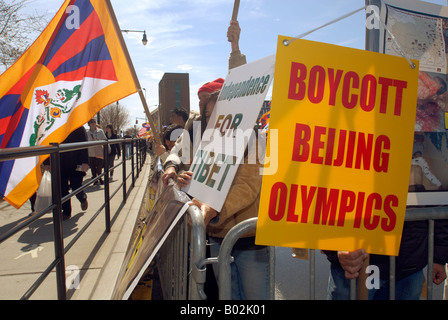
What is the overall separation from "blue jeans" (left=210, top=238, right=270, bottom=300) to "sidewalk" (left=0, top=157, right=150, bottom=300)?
4.85ft

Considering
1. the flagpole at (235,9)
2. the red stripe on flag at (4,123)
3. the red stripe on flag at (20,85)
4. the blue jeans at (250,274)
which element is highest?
the flagpole at (235,9)

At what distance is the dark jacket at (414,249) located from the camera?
1.66 meters

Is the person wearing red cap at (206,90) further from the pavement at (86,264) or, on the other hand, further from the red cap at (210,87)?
the pavement at (86,264)

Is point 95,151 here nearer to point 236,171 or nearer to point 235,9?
point 235,9

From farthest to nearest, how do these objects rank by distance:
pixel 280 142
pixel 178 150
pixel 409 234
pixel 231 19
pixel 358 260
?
pixel 178 150 < pixel 231 19 < pixel 409 234 < pixel 358 260 < pixel 280 142

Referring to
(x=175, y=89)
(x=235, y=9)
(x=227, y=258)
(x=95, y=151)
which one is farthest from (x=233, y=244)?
(x=175, y=89)

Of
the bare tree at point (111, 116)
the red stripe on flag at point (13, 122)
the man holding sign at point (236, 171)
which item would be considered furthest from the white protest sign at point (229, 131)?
the bare tree at point (111, 116)

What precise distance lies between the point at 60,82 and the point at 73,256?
195 centimetres

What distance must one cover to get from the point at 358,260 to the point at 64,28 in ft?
11.0

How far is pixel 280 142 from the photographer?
4.10 ft

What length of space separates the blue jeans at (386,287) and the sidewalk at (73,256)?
2076 mm

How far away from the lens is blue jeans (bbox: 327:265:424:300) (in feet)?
5.77

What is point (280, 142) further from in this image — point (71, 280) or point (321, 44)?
point (71, 280)

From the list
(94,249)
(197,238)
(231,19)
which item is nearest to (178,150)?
(231,19)
